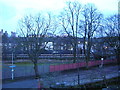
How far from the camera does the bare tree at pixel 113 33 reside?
25.8 metres

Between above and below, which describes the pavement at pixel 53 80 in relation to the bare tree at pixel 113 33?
below

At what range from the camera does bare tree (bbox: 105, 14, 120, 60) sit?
2582 cm

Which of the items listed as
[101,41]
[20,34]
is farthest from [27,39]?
[101,41]

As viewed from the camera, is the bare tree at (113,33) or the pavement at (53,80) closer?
the pavement at (53,80)

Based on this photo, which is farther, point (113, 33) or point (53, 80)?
point (113, 33)

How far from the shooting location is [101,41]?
30.9 metres

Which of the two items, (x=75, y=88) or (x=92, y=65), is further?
(x=92, y=65)

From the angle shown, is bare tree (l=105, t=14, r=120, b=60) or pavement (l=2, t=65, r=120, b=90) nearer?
pavement (l=2, t=65, r=120, b=90)

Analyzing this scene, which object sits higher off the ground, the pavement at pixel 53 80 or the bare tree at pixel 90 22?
the bare tree at pixel 90 22

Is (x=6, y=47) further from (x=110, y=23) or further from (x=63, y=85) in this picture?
(x=110, y=23)

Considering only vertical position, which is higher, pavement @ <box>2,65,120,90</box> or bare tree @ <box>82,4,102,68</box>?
bare tree @ <box>82,4,102,68</box>

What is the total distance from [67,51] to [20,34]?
22142mm

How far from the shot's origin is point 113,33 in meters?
26.7

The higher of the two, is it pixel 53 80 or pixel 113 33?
pixel 113 33
